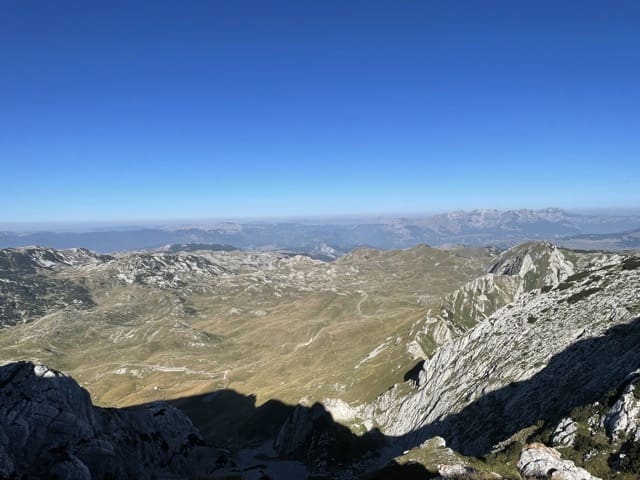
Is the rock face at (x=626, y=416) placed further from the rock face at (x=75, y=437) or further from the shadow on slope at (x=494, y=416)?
the rock face at (x=75, y=437)

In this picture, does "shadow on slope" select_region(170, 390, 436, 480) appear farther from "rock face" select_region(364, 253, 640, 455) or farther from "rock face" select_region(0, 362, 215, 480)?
"rock face" select_region(0, 362, 215, 480)

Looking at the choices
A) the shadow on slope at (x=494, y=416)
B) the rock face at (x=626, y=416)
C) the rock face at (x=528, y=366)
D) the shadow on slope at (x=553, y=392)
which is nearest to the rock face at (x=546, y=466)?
the rock face at (x=626, y=416)

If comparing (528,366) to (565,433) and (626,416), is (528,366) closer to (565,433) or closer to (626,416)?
(565,433)

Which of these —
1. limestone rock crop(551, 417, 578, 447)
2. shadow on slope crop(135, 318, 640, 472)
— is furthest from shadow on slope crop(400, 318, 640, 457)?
limestone rock crop(551, 417, 578, 447)

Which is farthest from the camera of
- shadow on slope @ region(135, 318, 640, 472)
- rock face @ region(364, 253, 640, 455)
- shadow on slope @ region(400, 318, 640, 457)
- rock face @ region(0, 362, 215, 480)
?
rock face @ region(364, 253, 640, 455)

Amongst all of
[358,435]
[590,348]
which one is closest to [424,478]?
[590,348]

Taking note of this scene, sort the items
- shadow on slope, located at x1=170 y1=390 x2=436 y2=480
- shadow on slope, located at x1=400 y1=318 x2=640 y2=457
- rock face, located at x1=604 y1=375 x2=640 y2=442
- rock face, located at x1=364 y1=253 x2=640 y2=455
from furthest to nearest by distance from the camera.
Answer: shadow on slope, located at x1=170 y1=390 x2=436 y2=480
rock face, located at x1=364 y1=253 x2=640 y2=455
shadow on slope, located at x1=400 y1=318 x2=640 y2=457
rock face, located at x1=604 y1=375 x2=640 y2=442
